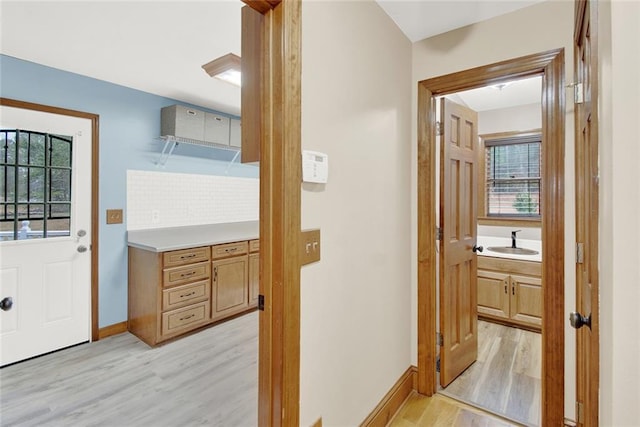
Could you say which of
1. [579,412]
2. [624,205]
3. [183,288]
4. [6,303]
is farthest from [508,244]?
[6,303]

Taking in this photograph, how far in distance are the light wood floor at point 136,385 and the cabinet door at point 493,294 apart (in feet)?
7.61

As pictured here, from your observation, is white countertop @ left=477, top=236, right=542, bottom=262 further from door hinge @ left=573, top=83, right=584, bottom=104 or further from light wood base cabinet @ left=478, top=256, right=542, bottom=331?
door hinge @ left=573, top=83, right=584, bottom=104

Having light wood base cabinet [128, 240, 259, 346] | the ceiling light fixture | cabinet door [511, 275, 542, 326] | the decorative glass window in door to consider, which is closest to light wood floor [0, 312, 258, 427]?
light wood base cabinet [128, 240, 259, 346]

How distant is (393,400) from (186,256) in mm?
2078

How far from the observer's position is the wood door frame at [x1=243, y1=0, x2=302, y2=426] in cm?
111

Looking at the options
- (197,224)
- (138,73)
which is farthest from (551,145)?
(197,224)

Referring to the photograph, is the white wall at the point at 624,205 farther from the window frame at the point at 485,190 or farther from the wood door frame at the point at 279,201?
the window frame at the point at 485,190

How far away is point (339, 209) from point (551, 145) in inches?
47.8

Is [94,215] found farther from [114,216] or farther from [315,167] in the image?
[315,167]

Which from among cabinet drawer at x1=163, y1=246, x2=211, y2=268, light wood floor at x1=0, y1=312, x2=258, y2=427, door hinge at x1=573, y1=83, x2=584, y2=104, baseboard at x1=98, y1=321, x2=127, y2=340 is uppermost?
door hinge at x1=573, y1=83, x2=584, y2=104

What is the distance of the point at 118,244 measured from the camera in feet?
10.0

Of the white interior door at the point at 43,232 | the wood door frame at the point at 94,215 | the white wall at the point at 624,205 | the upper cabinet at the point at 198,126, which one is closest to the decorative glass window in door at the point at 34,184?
the white interior door at the point at 43,232

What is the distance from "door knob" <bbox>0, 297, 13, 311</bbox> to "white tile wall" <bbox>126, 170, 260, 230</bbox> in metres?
1.00

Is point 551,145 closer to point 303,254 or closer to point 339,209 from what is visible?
point 339,209
